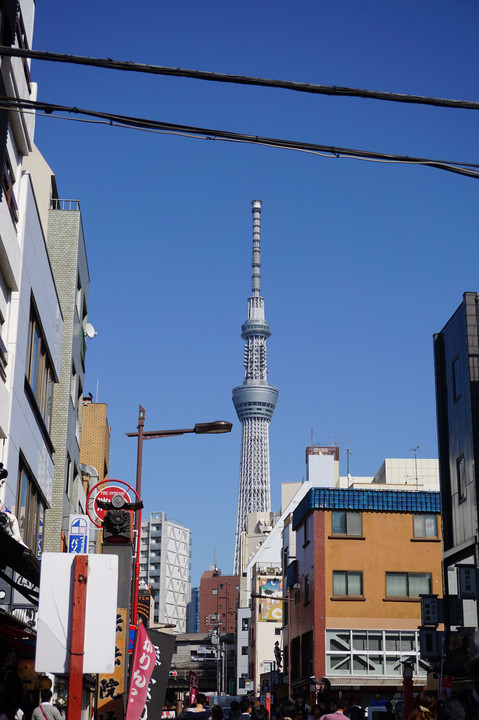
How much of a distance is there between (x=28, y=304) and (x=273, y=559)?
87744 mm

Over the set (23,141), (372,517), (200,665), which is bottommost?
(200,665)

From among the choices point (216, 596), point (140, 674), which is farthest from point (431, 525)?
point (216, 596)

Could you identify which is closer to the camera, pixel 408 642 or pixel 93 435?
pixel 408 642

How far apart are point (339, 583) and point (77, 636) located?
45134mm

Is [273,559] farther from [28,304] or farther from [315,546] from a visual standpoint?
[28,304]

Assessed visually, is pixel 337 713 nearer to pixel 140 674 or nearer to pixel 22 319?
pixel 140 674

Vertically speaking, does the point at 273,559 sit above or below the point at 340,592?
above

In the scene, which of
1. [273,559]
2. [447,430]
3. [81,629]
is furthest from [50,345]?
[273,559]

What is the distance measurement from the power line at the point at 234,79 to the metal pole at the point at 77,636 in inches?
177

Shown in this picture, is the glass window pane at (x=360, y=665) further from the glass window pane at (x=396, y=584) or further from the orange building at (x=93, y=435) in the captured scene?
the orange building at (x=93, y=435)

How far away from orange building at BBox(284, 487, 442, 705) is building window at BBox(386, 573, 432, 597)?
2.0 inches

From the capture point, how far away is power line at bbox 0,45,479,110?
8680 mm

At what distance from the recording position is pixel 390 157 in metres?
9.71

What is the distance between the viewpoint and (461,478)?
3250 centimetres
